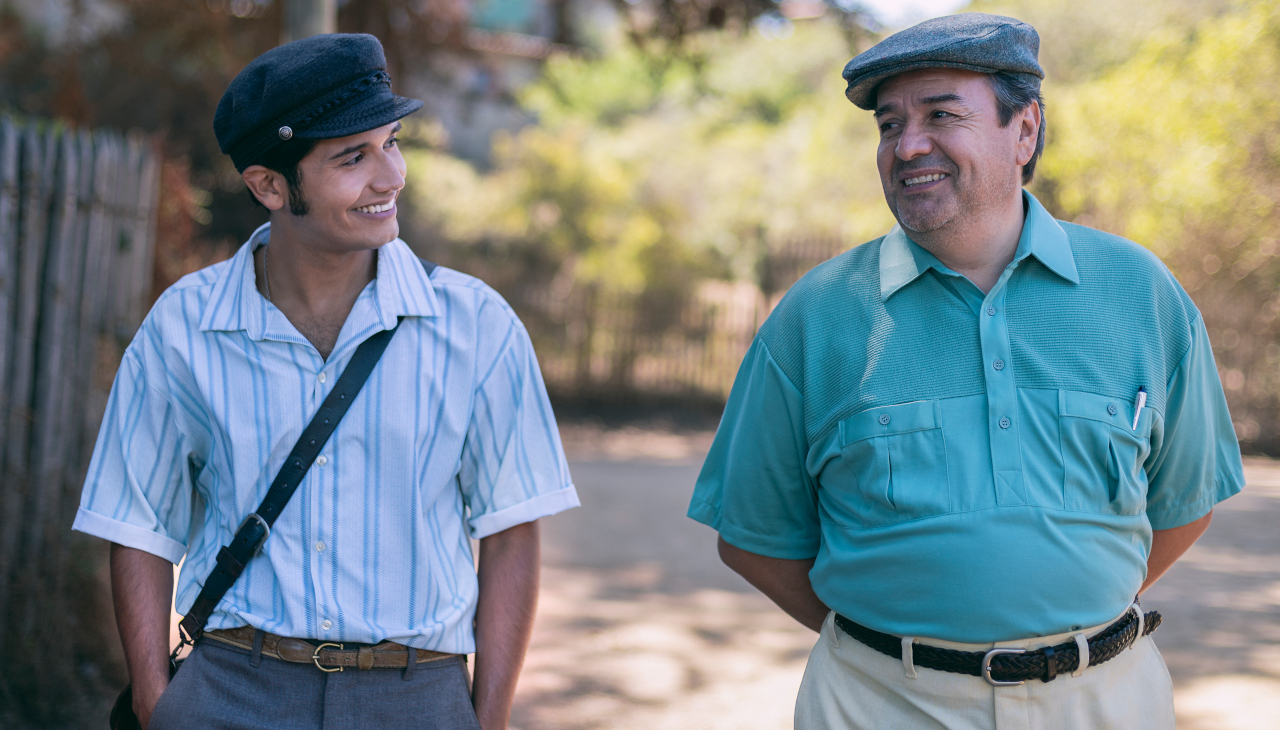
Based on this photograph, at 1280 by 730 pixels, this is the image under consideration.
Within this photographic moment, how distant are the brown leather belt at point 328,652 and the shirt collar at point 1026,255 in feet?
4.05

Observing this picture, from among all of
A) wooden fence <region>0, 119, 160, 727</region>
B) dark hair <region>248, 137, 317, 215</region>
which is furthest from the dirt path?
dark hair <region>248, 137, 317, 215</region>

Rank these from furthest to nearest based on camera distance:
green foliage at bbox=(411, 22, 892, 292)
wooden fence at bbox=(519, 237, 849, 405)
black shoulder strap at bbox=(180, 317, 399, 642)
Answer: green foliage at bbox=(411, 22, 892, 292) → wooden fence at bbox=(519, 237, 849, 405) → black shoulder strap at bbox=(180, 317, 399, 642)

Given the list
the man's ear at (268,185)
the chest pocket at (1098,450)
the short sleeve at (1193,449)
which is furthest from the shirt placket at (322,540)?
the short sleeve at (1193,449)

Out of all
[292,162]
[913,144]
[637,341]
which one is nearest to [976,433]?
[913,144]

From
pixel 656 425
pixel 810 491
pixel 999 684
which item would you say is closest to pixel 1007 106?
pixel 810 491

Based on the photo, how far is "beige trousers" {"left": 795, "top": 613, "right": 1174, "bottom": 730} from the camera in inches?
75.1

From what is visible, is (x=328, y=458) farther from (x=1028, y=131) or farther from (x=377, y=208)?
(x=1028, y=131)

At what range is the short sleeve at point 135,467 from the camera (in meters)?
2.08

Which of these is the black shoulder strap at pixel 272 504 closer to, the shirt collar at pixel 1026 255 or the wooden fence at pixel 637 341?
the shirt collar at pixel 1026 255

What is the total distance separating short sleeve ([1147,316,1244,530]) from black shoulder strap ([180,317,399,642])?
1628 mm

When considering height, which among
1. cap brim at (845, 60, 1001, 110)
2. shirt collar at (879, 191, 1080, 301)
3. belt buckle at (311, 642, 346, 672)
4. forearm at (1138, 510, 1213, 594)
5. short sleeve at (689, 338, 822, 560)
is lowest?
belt buckle at (311, 642, 346, 672)

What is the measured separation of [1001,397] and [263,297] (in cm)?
151

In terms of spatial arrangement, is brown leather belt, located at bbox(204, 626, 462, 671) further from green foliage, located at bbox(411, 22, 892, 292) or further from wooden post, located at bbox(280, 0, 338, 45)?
green foliage, located at bbox(411, 22, 892, 292)

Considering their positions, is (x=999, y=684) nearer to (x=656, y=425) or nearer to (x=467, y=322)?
(x=467, y=322)
